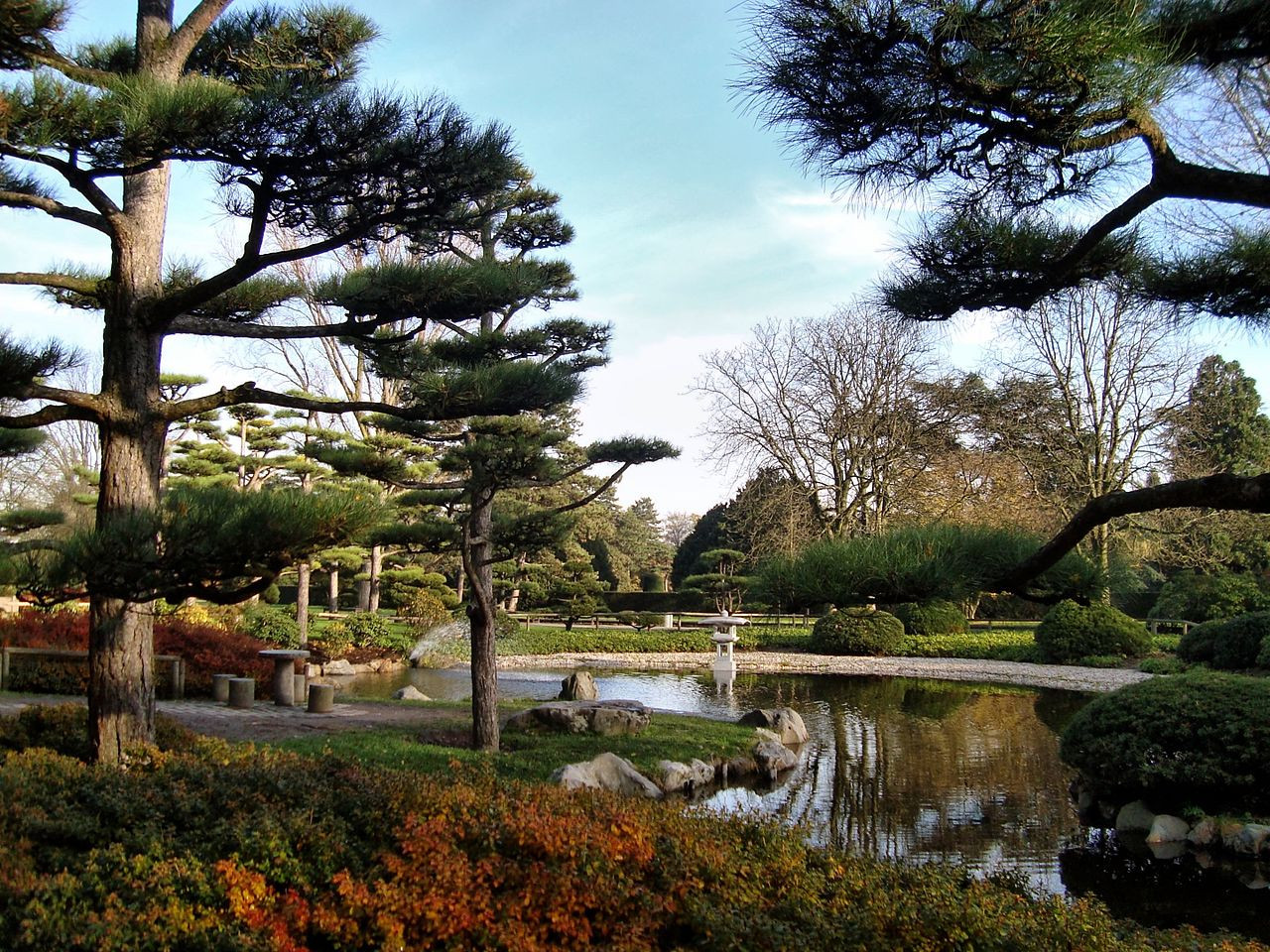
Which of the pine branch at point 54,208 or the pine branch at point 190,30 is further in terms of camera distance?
the pine branch at point 190,30

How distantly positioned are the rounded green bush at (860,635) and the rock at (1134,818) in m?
11.9

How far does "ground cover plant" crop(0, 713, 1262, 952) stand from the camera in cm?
318

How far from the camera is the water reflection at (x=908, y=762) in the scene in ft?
22.4

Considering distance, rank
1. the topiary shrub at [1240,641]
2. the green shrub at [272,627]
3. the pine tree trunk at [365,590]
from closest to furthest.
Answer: the topiary shrub at [1240,641], the green shrub at [272,627], the pine tree trunk at [365,590]

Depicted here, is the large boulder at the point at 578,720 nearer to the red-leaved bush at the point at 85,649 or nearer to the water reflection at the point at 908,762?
the water reflection at the point at 908,762

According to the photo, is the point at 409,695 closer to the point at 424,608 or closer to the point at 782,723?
the point at 782,723

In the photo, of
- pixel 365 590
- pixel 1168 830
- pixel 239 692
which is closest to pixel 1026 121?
pixel 1168 830

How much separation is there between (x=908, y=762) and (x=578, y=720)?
3461 millimetres

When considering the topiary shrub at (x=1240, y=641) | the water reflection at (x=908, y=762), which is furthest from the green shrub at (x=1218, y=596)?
the water reflection at (x=908, y=762)

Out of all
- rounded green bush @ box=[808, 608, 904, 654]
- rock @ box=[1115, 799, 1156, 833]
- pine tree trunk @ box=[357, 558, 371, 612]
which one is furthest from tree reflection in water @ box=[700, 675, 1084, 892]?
pine tree trunk @ box=[357, 558, 371, 612]

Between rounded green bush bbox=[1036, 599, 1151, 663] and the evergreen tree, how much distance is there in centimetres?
1485

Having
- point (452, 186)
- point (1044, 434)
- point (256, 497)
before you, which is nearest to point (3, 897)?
point (256, 497)

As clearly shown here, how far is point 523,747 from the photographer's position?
26.4 feet

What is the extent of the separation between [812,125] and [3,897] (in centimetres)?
393
